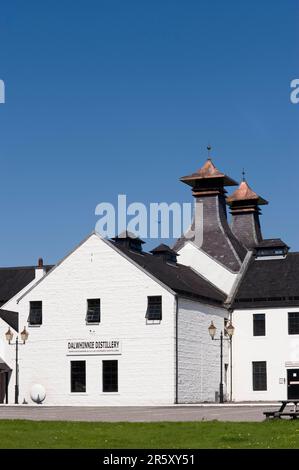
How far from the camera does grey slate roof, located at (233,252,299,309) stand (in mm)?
59562

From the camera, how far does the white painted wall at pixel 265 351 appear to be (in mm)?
58562

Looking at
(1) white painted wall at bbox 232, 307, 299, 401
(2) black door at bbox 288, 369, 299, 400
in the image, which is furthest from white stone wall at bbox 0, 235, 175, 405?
(2) black door at bbox 288, 369, 299, 400

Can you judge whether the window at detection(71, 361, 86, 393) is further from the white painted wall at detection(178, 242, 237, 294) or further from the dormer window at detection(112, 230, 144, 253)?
the white painted wall at detection(178, 242, 237, 294)

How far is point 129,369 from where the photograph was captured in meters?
53.6

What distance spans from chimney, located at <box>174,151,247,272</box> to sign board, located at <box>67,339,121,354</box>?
1329cm

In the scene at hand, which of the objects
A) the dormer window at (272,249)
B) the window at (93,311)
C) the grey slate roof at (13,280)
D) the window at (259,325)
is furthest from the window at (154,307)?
the grey slate roof at (13,280)

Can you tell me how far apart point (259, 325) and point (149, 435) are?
120 feet

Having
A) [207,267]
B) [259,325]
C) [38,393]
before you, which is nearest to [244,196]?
[207,267]

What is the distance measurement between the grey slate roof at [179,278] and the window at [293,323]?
4.37 metres

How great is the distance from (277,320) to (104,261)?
11.7m

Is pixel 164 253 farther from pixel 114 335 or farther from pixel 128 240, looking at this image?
pixel 114 335

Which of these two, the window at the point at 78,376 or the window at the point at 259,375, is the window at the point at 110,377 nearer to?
the window at the point at 78,376
